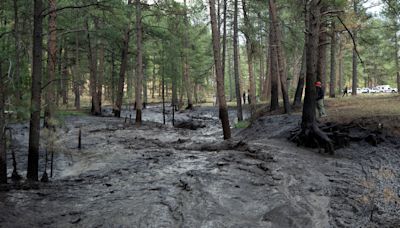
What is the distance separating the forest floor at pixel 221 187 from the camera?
6168 millimetres

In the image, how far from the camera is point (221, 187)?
7738 mm

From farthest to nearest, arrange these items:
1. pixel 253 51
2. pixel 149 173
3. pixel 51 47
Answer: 1. pixel 253 51
2. pixel 51 47
3. pixel 149 173

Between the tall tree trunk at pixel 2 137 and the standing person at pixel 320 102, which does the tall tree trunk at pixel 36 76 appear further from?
the standing person at pixel 320 102

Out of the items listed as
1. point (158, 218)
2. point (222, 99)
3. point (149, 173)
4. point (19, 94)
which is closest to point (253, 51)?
point (222, 99)

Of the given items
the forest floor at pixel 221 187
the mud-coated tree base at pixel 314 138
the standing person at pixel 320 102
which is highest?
the standing person at pixel 320 102

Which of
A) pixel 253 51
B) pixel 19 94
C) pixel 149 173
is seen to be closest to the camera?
pixel 19 94

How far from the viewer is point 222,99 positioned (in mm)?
13406

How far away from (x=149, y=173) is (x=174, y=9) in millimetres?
11312

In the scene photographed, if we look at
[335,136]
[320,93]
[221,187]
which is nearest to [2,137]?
[221,187]

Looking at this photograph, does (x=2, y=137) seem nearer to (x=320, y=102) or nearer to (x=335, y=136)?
(x=335, y=136)

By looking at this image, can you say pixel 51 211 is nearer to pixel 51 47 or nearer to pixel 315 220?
pixel 315 220

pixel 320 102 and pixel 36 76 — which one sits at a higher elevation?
pixel 36 76

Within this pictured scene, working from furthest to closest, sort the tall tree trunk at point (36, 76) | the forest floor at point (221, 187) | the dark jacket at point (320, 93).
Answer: the dark jacket at point (320, 93) → the tall tree trunk at point (36, 76) → the forest floor at point (221, 187)

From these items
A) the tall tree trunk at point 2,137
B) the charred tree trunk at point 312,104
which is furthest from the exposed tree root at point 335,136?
the tall tree trunk at point 2,137
